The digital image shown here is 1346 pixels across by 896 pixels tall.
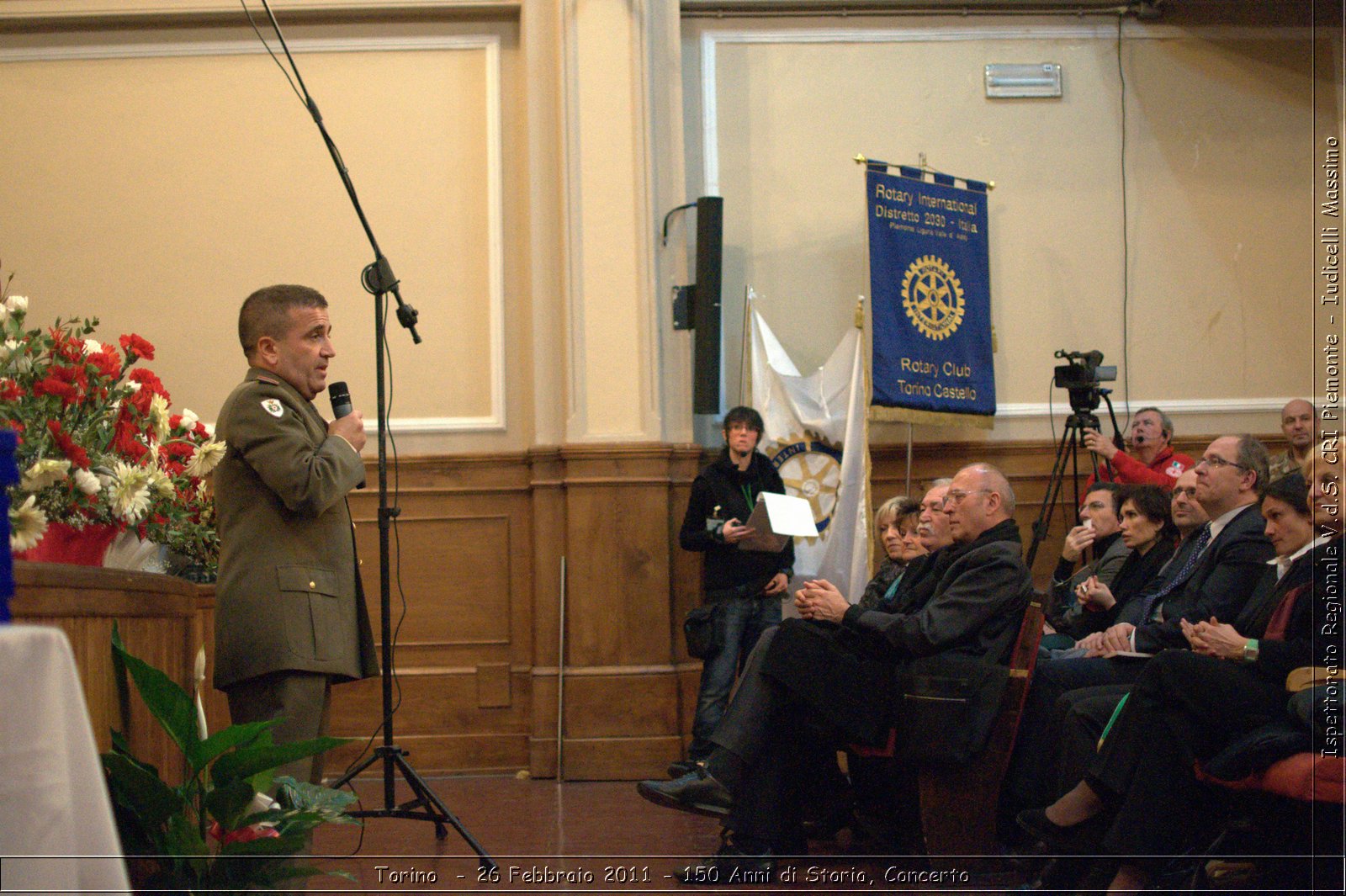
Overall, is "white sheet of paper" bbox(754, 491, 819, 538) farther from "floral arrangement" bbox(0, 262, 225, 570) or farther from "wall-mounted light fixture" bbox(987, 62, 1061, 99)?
"wall-mounted light fixture" bbox(987, 62, 1061, 99)

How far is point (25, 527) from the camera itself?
2041 mm

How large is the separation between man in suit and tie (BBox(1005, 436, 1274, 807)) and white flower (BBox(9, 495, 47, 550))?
251 centimetres

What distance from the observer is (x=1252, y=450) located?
360cm

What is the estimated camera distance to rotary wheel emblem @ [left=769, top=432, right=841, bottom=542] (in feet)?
18.3

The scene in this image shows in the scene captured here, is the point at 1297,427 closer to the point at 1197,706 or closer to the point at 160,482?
the point at 1197,706

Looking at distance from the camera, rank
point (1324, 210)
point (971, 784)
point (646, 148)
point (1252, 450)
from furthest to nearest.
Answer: point (1324, 210), point (646, 148), point (1252, 450), point (971, 784)

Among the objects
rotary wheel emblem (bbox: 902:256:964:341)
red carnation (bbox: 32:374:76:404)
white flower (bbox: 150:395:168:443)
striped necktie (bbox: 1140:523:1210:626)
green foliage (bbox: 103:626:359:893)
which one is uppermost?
rotary wheel emblem (bbox: 902:256:964:341)

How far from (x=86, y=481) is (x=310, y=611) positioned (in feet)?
1.79

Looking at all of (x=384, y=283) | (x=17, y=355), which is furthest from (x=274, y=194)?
(x=17, y=355)

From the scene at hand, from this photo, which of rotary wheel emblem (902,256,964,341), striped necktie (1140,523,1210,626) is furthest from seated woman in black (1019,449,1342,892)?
rotary wheel emblem (902,256,964,341)

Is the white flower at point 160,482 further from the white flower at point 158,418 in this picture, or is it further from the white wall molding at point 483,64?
the white wall molding at point 483,64

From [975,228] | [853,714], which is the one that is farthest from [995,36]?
[853,714]

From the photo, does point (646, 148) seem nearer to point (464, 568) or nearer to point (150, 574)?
point (464, 568)

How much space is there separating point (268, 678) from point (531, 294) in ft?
10.5
